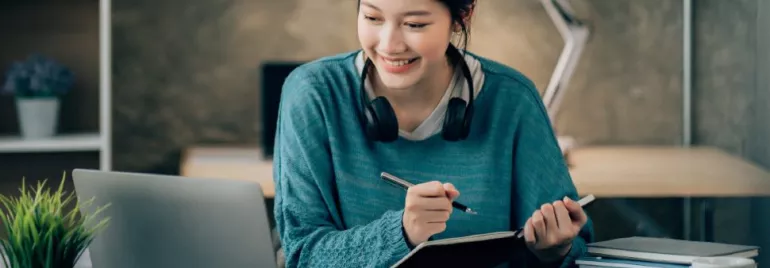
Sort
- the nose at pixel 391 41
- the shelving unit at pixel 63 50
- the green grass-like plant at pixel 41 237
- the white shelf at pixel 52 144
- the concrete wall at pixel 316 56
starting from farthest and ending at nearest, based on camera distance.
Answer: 1. the concrete wall at pixel 316 56
2. the shelving unit at pixel 63 50
3. the white shelf at pixel 52 144
4. the nose at pixel 391 41
5. the green grass-like plant at pixel 41 237

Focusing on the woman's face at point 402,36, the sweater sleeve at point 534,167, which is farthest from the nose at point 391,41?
the sweater sleeve at point 534,167

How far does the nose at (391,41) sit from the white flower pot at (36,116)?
160cm

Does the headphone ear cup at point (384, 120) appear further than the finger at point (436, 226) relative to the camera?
Yes

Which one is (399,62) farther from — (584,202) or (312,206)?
(584,202)

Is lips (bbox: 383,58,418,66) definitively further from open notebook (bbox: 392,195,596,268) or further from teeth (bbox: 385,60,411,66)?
open notebook (bbox: 392,195,596,268)

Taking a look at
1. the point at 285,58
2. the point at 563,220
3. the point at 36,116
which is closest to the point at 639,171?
the point at 285,58

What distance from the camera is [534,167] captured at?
5.87 ft

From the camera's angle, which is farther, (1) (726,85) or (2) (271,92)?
(1) (726,85)

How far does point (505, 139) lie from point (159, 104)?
179 cm

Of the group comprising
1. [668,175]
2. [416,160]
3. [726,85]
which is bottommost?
[668,175]

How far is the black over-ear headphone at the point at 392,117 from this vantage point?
1729mm

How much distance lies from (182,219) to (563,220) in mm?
529

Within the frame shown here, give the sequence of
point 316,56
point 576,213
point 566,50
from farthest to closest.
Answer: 1. point 316,56
2. point 566,50
3. point 576,213

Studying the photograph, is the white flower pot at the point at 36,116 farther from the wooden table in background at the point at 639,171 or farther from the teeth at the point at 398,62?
the teeth at the point at 398,62
